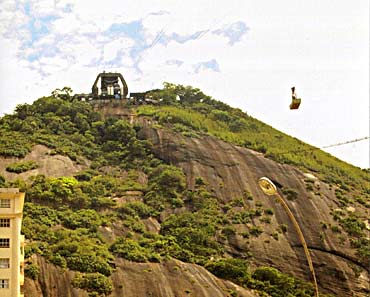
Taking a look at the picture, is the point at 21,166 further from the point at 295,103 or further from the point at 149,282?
the point at 295,103

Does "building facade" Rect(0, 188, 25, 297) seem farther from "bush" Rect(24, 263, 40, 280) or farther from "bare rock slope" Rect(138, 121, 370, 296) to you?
"bare rock slope" Rect(138, 121, 370, 296)

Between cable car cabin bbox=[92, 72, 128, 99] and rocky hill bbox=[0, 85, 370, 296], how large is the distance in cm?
296

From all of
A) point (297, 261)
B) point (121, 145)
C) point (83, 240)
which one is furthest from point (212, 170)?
point (83, 240)

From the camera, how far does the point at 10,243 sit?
44719 millimetres

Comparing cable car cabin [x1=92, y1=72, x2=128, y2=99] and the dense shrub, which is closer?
the dense shrub

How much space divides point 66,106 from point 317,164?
1111 inches

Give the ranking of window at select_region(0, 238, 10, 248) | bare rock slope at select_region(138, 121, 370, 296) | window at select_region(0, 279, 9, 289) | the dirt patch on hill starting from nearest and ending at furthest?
window at select_region(0, 279, 9, 289) → window at select_region(0, 238, 10, 248) → bare rock slope at select_region(138, 121, 370, 296) → the dirt patch on hill

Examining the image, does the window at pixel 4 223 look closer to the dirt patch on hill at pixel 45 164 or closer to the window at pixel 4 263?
the window at pixel 4 263

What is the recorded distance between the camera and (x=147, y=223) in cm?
6706

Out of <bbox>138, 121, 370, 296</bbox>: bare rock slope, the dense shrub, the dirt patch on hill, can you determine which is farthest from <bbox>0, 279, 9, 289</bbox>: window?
the dirt patch on hill

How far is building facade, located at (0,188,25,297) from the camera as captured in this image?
44312mm

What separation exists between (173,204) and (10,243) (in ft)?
89.2

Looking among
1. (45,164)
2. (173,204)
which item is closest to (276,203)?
(173,204)

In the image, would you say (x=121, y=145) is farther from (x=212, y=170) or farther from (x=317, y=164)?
(x=317, y=164)
